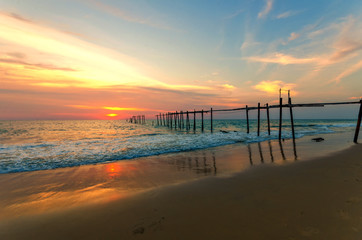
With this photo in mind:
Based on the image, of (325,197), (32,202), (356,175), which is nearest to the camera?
(325,197)

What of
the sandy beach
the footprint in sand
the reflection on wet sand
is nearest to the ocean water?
the reflection on wet sand

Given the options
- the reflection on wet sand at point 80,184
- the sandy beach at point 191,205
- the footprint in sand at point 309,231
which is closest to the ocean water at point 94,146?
the reflection on wet sand at point 80,184

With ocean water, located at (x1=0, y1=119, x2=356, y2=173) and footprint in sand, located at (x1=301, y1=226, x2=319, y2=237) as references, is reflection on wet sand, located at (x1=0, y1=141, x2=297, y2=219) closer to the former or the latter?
ocean water, located at (x1=0, y1=119, x2=356, y2=173)

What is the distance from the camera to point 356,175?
5.42 meters

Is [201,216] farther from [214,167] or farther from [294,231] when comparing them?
[214,167]

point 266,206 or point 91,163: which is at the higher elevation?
point 266,206

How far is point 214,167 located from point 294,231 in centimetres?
440

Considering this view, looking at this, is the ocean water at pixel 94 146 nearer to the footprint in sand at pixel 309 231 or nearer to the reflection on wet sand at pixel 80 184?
the reflection on wet sand at pixel 80 184

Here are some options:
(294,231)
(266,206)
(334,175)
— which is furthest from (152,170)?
(334,175)

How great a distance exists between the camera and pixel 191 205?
382 cm

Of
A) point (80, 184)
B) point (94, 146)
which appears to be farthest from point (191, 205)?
point (94, 146)

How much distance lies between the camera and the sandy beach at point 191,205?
9.53 feet

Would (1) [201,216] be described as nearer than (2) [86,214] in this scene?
Yes

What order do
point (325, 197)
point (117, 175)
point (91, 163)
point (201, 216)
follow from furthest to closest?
point (91, 163)
point (117, 175)
point (325, 197)
point (201, 216)
